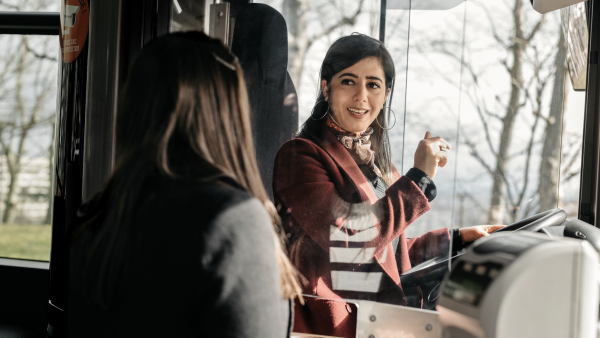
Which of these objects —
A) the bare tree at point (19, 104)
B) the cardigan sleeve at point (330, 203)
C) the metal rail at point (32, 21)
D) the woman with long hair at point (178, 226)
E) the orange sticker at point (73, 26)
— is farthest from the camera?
the bare tree at point (19, 104)

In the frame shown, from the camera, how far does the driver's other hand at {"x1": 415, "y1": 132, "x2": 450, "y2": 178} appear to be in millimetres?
1424

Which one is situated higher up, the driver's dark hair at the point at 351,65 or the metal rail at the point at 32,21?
the metal rail at the point at 32,21

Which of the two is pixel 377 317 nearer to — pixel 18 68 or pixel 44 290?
pixel 44 290

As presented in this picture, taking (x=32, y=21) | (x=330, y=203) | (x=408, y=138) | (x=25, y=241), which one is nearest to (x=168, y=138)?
(x=330, y=203)

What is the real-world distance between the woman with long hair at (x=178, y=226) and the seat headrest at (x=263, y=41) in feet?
1.84

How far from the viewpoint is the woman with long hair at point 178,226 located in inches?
27.9

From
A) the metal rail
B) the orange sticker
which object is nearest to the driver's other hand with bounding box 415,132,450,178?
the orange sticker

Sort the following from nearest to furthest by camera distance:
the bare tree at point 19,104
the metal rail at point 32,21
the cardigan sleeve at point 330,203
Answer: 1. the cardigan sleeve at point 330,203
2. the metal rail at point 32,21
3. the bare tree at point 19,104

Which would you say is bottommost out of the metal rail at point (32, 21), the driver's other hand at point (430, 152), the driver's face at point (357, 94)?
the driver's other hand at point (430, 152)

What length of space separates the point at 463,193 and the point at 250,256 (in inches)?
36.9

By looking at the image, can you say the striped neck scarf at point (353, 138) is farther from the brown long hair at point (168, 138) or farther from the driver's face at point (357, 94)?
the brown long hair at point (168, 138)

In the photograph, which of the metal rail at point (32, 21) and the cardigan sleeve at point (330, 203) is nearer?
the cardigan sleeve at point (330, 203)

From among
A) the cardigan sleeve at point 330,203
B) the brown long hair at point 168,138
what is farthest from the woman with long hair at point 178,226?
the cardigan sleeve at point 330,203

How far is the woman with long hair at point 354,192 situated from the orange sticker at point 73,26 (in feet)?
2.51
